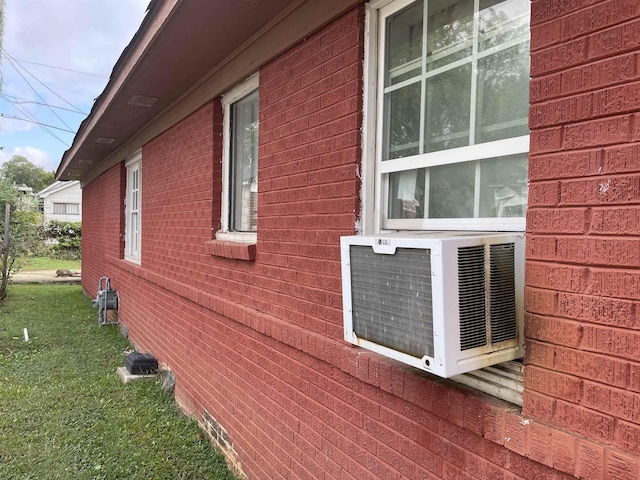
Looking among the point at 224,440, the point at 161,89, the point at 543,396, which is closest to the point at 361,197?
the point at 543,396

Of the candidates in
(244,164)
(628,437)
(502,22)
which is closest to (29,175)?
(244,164)

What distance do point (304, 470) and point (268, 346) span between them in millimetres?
857

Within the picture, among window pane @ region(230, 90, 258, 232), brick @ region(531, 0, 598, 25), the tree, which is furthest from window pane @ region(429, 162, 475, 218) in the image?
the tree

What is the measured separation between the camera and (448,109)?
2150mm

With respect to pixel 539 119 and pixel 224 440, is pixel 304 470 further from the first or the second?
pixel 539 119

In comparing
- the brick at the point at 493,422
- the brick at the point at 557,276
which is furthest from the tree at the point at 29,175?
the brick at the point at 557,276

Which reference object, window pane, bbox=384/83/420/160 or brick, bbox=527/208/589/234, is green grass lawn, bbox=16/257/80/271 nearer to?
window pane, bbox=384/83/420/160

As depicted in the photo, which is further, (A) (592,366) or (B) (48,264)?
(B) (48,264)

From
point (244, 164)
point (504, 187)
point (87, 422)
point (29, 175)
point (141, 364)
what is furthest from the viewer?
point (29, 175)

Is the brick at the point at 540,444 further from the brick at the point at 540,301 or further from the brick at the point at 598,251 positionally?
the brick at the point at 598,251

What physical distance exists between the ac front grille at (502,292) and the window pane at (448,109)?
60 cm

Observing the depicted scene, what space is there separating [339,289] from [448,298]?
3.74ft

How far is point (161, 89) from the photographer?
5266 mm

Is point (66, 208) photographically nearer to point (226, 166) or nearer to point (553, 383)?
point (226, 166)
